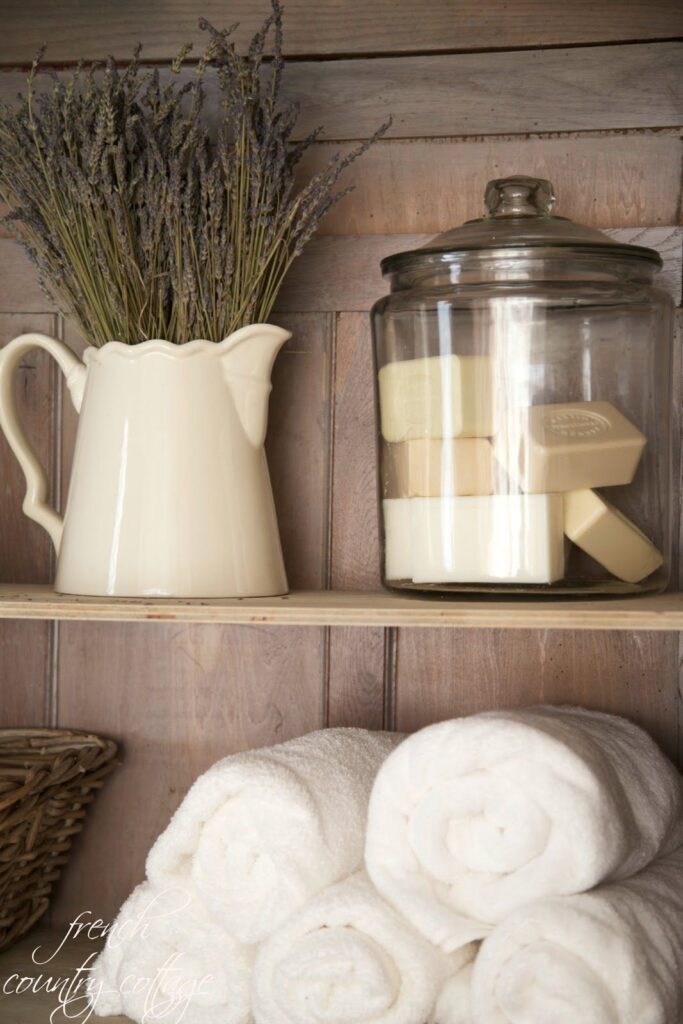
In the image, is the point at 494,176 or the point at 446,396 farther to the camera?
the point at 494,176

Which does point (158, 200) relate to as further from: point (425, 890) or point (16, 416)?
point (425, 890)

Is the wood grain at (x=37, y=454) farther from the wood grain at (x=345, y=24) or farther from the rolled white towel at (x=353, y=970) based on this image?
the rolled white towel at (x=353, y=970)

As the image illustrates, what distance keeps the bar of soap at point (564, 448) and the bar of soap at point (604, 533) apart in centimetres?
1

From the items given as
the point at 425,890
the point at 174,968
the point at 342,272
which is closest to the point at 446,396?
the point at 342,272

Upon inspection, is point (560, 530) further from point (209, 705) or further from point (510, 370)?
point (209, 705)

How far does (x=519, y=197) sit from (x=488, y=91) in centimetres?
20

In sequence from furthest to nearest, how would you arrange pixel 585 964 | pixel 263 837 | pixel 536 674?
pixel 536 674, pixel 263 837, pixel 585 964

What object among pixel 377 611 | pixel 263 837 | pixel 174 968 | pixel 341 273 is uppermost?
→ pixel 341 273

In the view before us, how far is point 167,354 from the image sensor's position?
91 cm

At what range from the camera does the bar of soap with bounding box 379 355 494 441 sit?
2.86ft

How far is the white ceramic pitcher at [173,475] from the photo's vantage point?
2.92ft

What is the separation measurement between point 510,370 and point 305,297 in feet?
0.94

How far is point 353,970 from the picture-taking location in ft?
2.43

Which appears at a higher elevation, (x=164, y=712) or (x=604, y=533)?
(x=604, y=533)
